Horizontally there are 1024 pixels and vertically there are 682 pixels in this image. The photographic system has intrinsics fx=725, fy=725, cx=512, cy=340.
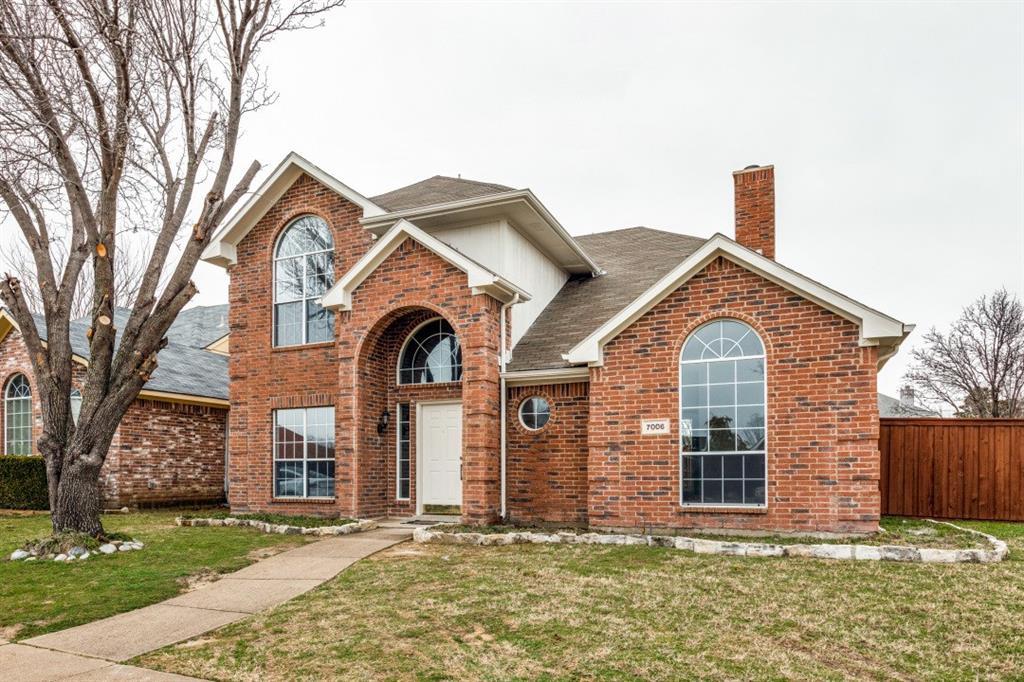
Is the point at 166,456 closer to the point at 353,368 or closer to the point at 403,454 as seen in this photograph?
the point at 403,454

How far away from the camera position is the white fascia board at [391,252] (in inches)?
467

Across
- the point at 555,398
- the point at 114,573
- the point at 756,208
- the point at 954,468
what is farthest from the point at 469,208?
the point at 954,468

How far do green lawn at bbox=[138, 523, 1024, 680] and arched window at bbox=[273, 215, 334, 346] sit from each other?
6.82m

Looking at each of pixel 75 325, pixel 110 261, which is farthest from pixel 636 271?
pixel 75 325

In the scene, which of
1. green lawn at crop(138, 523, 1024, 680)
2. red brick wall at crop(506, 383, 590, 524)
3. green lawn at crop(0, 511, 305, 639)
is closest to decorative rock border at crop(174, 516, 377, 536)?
green lawn at crop(0, 511, 305, 639)

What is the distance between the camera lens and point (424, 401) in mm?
13617

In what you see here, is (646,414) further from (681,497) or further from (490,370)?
(490,370)

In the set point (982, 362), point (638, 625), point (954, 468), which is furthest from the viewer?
point (982, 362)

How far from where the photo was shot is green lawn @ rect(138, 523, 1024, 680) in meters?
5.17

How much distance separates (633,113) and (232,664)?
698 inches

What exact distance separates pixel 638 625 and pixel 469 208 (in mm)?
8650

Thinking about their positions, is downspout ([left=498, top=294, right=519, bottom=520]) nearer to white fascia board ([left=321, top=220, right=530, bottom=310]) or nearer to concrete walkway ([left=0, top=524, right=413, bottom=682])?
white fascia board ([left=321, top=220, right=530, bottom=310])

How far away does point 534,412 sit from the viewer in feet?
41.1

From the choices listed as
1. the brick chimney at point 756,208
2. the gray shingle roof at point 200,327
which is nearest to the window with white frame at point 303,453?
the brick chimney at point 756,208
